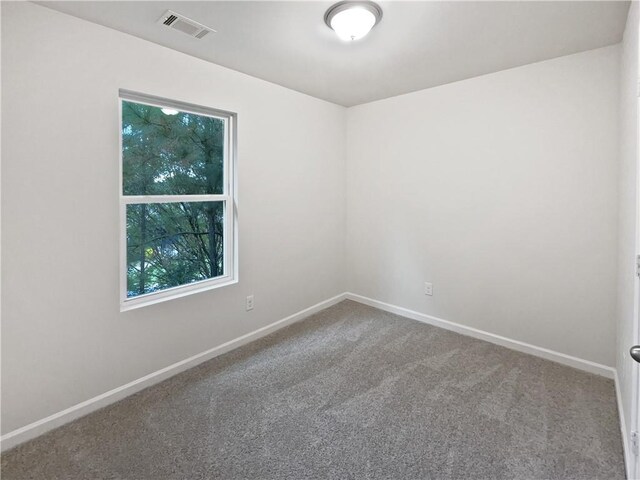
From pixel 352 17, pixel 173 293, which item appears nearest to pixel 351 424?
pixel 173 293

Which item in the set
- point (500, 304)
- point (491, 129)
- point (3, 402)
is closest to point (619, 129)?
point (491, 129)

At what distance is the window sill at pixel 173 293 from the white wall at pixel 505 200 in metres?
1.78

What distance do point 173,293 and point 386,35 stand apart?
2343 millimetres

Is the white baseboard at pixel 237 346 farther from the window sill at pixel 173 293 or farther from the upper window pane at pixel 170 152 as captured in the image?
the upper window pane at pixel 170 152

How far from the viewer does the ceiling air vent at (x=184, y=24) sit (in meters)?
1.94

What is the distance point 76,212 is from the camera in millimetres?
1992

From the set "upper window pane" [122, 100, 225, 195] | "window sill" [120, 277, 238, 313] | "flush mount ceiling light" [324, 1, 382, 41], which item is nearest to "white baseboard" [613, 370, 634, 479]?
"flush mount ceiling light" [324, 1, 382, 41]

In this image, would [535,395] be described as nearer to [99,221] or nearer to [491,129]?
[491,129]

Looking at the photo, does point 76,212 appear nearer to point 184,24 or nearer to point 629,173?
point 184,24

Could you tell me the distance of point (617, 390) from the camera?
2219 mm

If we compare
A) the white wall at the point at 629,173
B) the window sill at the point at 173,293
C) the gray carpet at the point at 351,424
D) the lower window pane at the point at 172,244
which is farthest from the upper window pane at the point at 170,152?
the white wall at the point at 629,173

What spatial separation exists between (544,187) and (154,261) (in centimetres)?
303

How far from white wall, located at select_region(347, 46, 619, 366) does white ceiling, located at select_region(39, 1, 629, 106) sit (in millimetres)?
312

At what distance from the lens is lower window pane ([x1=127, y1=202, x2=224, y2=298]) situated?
2.37 m
